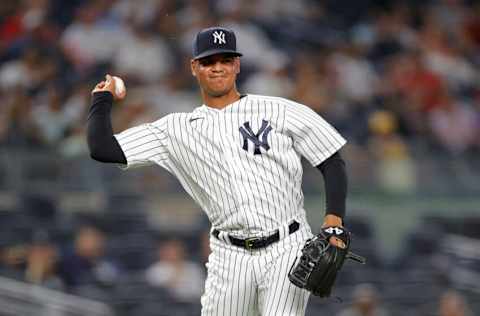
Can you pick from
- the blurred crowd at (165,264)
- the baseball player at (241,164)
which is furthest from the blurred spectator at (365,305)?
the baseball player at (241,164)

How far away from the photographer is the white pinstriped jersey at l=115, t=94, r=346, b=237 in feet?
16.2

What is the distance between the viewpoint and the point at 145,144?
504cm

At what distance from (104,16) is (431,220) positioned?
10.8 feet

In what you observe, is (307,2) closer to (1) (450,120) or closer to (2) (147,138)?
(1) (450,120)

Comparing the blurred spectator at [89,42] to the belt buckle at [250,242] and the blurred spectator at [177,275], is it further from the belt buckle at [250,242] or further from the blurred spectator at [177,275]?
the belt buckle at [250,242]

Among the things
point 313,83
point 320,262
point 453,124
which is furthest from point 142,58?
point 320,262

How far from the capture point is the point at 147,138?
16.6 ft

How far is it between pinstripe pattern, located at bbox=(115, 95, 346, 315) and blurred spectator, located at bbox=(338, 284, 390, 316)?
375cm

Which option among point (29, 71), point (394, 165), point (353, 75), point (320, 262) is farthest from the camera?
point (353, 75)

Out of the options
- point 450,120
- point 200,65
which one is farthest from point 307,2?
point 200,65

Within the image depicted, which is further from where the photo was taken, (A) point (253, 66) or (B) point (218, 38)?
(A) point (253, 66)

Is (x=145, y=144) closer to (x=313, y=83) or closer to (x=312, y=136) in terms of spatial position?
(x=312, y=136)

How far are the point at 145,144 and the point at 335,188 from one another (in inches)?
31.3

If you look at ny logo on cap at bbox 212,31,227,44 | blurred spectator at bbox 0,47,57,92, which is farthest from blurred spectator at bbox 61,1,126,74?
ny logo on cap at bbox 212,31,227,44
